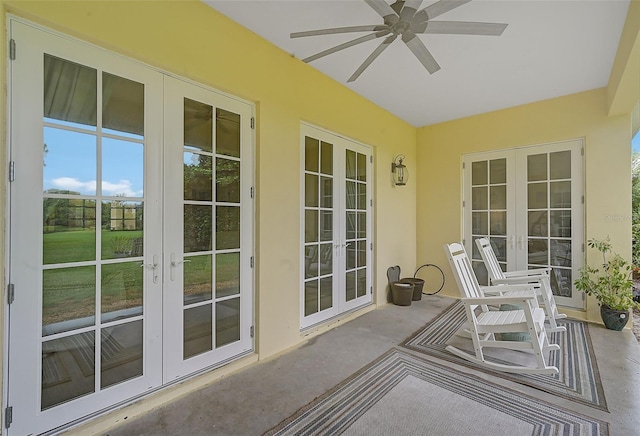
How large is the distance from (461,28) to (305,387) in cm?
268

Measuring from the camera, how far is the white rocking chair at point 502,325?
2.32 m

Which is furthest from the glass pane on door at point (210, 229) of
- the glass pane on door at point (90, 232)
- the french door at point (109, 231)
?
the glass pane on door at point (90, 232)

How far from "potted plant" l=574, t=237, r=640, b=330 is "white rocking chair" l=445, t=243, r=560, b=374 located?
4.88 ft

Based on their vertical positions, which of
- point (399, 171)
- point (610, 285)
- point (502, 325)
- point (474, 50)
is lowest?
point (502, 325)

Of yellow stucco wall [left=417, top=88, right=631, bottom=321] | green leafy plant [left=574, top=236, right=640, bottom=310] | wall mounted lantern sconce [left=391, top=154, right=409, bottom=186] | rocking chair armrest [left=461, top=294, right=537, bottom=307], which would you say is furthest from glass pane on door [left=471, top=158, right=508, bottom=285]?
rocking chair armrest [left=461, top=294, right=537, bottom=307]

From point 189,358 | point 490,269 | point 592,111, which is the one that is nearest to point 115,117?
point 189,358

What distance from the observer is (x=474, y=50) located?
2.79 m

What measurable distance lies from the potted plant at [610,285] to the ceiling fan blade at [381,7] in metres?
3.70

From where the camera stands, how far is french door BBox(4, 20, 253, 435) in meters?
1.60

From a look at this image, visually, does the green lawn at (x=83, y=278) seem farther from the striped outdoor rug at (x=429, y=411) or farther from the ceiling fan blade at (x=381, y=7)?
the ceiling fan blade at (x=381, y=7)

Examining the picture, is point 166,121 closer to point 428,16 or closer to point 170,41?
point 170,41

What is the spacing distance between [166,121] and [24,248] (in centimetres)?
113

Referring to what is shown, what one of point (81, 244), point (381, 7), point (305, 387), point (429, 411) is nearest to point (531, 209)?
point (429, 411)

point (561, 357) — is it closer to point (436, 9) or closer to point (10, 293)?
point (436, 9)
